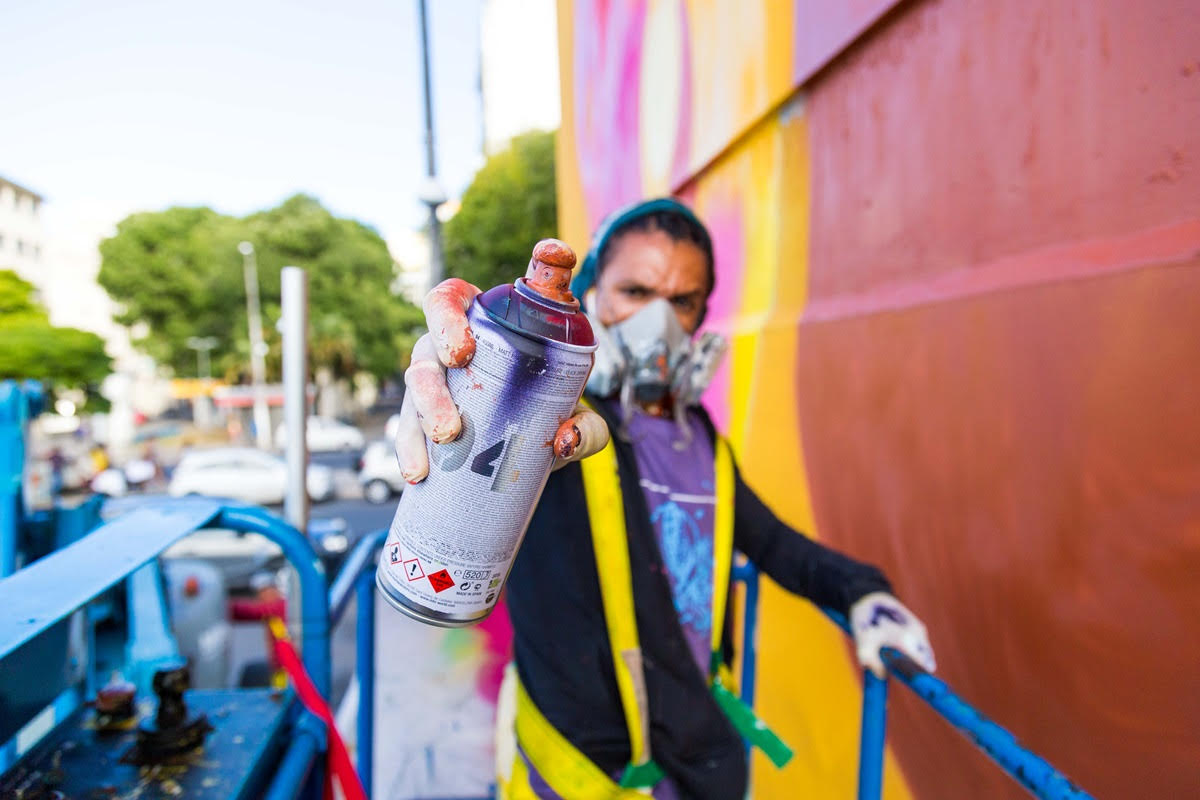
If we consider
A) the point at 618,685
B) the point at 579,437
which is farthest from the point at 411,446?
the point at 618,685

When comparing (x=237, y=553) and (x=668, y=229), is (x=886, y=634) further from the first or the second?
(x=237, y=553)

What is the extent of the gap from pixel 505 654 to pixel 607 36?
4.96m

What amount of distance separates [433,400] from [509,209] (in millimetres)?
12588

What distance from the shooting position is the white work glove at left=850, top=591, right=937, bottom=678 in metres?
1.38

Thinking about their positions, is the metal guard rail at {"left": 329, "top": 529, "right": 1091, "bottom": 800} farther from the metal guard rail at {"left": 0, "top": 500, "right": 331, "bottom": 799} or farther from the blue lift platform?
the metal guard rail at {"left": 0, "top": 500, "right": 331, "bottom": 799}

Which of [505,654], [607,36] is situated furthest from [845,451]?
[607,36]

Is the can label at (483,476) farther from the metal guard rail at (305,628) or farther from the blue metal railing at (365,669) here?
the blue metal railing at (365,669)

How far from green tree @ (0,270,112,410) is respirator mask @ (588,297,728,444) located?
419 inches

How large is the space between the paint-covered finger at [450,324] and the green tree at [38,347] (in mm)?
10973

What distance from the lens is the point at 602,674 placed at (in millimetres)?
1364

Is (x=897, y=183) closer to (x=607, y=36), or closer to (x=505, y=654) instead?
(x=505, y=654)

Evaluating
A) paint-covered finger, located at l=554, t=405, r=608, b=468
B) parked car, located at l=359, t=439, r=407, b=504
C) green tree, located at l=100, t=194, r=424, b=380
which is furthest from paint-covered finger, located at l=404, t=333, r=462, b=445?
green tree, located at l=100, t=194, r=424, b=380

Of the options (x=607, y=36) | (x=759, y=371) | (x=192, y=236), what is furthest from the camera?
(x=192, y=236)

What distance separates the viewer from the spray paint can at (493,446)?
0.89 m
